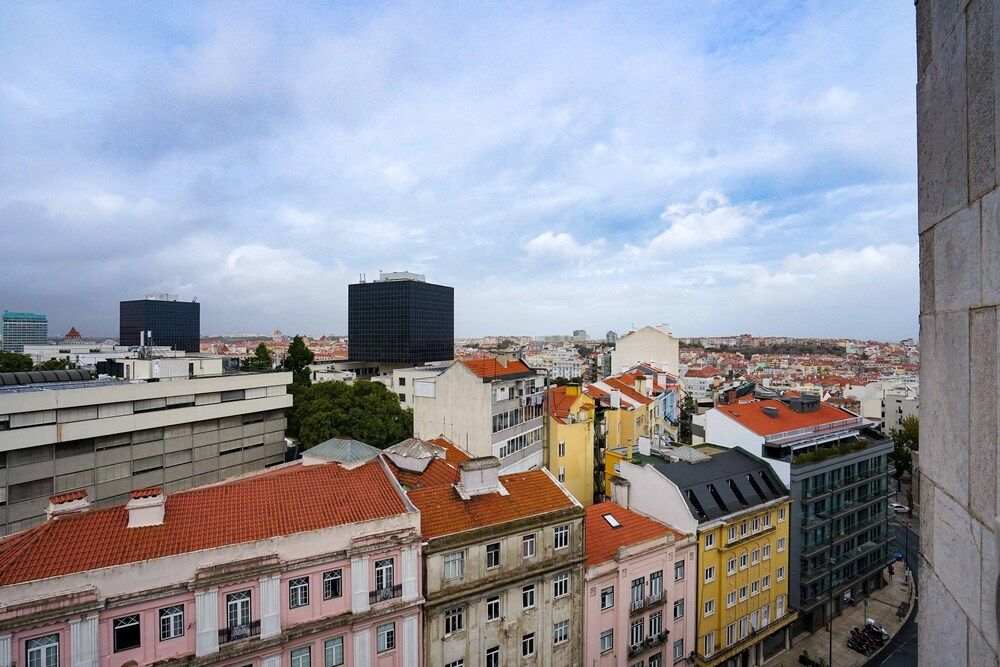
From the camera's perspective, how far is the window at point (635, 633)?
24.0 metres

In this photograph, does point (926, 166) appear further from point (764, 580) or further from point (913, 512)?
point (913, 512)

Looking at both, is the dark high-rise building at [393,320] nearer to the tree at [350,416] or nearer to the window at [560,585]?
the tree at [350,416]

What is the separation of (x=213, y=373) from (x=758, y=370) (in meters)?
158

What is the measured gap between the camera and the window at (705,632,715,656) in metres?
28.3

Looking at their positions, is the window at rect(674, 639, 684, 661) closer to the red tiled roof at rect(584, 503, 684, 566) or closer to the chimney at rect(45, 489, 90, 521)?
the red tiled roof at rect(584, 503, 684, 566)

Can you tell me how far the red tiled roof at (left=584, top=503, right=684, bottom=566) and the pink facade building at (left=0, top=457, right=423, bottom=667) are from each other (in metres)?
9.47

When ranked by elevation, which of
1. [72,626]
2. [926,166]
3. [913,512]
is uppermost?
[926,166]

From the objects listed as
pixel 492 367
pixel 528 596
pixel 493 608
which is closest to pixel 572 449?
pixel 492 367

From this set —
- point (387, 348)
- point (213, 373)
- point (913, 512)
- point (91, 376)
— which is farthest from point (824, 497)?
point (387, 348)

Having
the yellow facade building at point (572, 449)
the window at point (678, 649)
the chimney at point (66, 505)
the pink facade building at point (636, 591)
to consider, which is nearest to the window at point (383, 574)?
the pink facade building at point (636, 591)

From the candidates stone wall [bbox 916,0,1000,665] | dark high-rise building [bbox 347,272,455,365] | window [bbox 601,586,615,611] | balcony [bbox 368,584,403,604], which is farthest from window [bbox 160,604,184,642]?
dark high-rise building [bbox 347,272,455,365]

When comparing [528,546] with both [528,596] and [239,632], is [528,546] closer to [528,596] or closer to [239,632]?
[528,596]

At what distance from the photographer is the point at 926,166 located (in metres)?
4.88

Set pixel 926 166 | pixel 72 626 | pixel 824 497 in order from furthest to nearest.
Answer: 1. pixel 824 497
2. pixel 72 626
3. pixel 926 166
